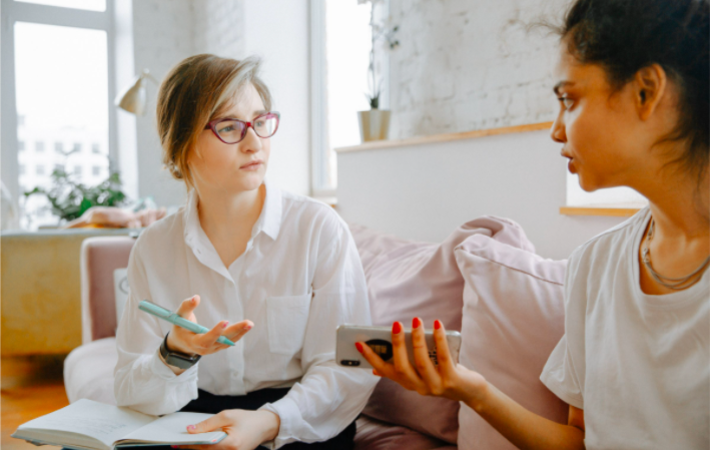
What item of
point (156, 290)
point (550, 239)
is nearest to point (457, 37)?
point (550, 239)

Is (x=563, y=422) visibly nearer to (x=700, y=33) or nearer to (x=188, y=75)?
(x=700, y=33)

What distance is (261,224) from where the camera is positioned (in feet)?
3.96

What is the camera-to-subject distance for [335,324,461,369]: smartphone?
0.75 meters

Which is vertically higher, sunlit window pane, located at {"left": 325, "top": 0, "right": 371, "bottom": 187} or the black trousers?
sunlit window pane, located at {"left": 325, "top": 0, "right": 371, "bottom": 187}

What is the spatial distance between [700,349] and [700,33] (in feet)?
1.23

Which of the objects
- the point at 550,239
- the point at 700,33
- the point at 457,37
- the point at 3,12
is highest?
the point at 3,12

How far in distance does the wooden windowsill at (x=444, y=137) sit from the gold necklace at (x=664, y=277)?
0.99 meters

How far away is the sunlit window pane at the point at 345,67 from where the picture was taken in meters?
3.57

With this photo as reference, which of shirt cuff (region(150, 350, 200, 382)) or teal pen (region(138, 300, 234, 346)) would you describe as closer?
teal pen (region(138, 300, 234, 346))

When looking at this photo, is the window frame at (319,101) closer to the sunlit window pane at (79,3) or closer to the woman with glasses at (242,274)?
the sunlit window pane at (79,3)

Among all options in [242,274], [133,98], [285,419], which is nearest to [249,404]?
[285,419]

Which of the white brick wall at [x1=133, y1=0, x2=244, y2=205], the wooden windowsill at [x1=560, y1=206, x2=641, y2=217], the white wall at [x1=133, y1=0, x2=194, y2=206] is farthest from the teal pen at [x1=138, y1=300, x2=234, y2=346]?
the white wall at [x1=133, y1=0, x2=194, y2=206]

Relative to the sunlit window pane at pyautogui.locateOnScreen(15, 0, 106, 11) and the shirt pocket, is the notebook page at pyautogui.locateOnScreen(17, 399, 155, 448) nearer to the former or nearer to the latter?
the shirt pocket

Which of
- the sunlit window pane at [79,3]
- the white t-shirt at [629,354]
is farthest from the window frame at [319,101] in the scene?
the white t-shirt at [629,354]
